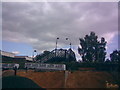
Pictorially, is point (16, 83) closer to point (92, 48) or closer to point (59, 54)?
point (59, 54)

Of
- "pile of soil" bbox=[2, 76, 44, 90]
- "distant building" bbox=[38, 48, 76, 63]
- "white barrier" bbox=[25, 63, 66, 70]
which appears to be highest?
"distant building" bbox=[38, 48, 76, 63]

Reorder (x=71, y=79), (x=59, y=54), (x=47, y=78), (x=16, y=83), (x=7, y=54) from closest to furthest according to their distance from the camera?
(x=16, y=83), (x=71, y=79), (x=47, y=78), (x=59, y=54), (x=7, y=54)

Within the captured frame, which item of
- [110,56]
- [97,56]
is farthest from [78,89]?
[110,56]

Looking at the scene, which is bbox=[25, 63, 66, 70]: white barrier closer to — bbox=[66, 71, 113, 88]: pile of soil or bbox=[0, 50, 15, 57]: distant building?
bbox=[66, 71, 113, 88]: pile of soil

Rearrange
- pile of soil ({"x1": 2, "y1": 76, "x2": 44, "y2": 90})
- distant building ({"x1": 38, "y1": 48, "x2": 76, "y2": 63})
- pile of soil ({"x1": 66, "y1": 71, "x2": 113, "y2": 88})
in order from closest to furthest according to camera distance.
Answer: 1. pile of soil ({"x1": 2, "y1": 76, "x2": 44, "y2": 90})
2. pile of soil ({"x1": 66, "y1": 71, "x2": 113, "y2": 88})
3. distant building ({"x1": 38, "y1": 48, "x2": 76, "y2": 63})

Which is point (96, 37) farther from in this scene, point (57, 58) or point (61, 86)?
point (61, 86)

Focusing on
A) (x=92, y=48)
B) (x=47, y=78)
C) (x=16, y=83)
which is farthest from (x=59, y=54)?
(x=16, y=83)

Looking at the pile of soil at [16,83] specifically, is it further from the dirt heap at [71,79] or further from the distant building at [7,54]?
the distant building at [7,54]

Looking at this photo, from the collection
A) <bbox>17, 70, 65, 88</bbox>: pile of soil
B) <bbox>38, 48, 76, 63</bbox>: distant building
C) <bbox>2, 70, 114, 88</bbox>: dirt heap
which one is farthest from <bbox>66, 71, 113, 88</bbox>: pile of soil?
<bbox>38, 48, 76, 63</bbox>: distant building

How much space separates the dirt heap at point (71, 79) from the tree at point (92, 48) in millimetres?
27526

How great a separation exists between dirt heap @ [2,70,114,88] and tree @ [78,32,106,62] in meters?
27.5

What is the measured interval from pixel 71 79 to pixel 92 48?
3326cm

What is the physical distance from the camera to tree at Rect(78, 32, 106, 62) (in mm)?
66500

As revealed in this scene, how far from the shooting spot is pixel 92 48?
68.2 m
